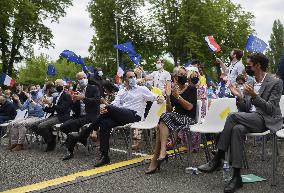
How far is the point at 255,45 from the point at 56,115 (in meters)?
4.56

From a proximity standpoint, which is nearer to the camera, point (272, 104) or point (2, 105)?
point (272, 104)

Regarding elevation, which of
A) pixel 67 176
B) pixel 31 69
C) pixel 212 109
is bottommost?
pixel 67 176

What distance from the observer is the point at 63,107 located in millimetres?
9125

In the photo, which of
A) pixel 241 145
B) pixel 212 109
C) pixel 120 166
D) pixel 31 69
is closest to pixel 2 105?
pixel 120 166

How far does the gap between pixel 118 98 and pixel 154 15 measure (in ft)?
100

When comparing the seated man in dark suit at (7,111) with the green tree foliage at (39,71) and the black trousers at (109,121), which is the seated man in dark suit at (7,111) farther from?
the green tree foliage at (39,71)

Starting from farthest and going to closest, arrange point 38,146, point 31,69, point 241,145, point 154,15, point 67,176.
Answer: point 31,69 < point 154,15 < point 38,146 < point 67,176 < point 241,145

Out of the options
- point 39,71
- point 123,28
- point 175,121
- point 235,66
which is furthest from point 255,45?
point 39,71

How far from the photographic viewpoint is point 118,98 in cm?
857

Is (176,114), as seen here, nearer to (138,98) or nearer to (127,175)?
(127,175)

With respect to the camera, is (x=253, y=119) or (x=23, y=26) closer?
(x=253, y=119)

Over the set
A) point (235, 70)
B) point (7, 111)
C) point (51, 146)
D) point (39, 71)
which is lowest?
point (51, 146)

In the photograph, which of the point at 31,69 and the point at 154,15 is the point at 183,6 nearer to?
the point at 154,15

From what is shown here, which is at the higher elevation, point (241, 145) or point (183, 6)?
point (183, 6)
